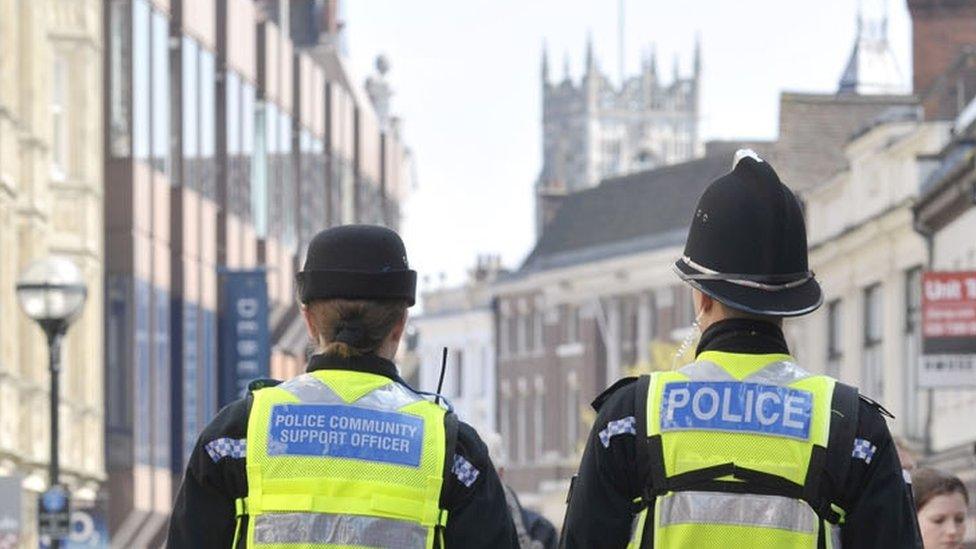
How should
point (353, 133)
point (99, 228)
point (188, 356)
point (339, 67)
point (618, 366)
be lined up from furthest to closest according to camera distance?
point (618, 366)
point (339, 67)
point (353, 133)
point (188, 356)
point (99, 228)

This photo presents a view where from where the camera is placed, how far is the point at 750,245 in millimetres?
7461

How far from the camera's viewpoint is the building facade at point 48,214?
38.1 metres

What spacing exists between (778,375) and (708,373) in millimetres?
148

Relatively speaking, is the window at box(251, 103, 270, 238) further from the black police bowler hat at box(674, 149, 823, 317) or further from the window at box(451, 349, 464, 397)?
the window at box(451, 349, 464, 397)

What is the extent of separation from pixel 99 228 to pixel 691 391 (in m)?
36.7

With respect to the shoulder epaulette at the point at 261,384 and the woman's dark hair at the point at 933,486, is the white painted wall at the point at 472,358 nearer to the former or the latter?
the woman's dark hair at the point at 933,486

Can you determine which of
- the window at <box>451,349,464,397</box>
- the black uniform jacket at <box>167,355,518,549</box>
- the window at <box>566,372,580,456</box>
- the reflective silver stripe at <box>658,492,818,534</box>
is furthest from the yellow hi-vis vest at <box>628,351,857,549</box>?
the window at <box>451,349,464,397</box>

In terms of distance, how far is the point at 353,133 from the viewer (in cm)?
6756

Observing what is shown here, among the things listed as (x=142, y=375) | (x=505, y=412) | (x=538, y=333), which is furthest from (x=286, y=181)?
(x=505, y=412)

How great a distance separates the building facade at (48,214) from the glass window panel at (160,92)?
2.55 m

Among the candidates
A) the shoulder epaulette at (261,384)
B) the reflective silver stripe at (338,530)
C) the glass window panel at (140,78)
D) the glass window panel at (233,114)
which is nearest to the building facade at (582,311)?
the glass window panel at (233,114)

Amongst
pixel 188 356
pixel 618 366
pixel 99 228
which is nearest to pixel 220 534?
pixel 99 228

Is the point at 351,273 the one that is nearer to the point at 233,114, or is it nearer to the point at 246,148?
the point at 233,114

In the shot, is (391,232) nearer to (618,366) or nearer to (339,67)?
(339,67)
